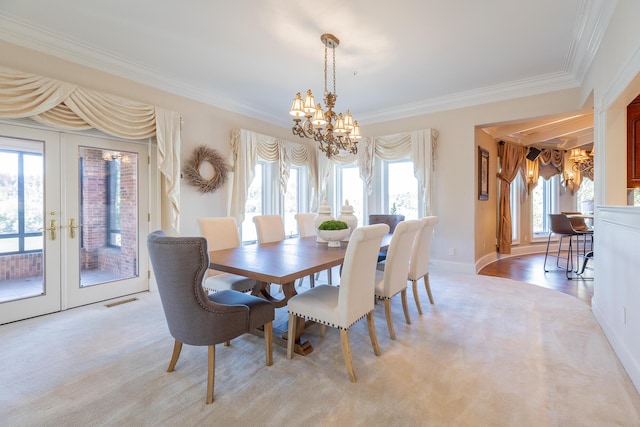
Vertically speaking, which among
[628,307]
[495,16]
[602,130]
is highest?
[495,16]

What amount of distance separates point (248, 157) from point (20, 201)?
2.67 metres

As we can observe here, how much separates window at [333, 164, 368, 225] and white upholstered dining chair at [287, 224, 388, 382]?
3.74 m

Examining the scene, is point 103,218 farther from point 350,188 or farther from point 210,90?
point 350,188

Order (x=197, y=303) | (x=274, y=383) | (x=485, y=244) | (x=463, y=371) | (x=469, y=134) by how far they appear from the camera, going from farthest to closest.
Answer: (x=485, y=244)
(x=469, y=134)
(x=463, y=371)
(x=274, y=383)
(x=197, y=303)

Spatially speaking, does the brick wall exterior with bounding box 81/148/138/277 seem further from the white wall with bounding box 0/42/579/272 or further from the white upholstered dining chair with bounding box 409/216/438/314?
the white upholstered dining chair with bounding box 409/216/438/314

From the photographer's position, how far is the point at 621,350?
6.80ft

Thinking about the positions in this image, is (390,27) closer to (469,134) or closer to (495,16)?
(495,16)

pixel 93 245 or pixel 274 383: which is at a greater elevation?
pixel 93 245

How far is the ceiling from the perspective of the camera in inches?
97.2

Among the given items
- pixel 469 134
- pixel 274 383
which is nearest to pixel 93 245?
pixel 274 383

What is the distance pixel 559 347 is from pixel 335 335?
1730mm

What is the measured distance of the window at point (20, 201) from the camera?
272 cm

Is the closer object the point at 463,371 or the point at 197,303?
the point at 197,303

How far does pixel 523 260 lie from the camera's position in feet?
19.1
